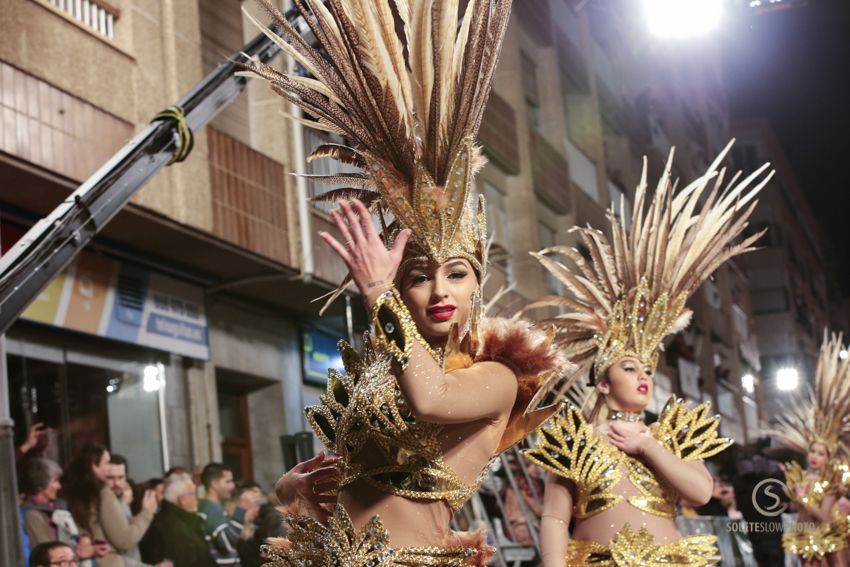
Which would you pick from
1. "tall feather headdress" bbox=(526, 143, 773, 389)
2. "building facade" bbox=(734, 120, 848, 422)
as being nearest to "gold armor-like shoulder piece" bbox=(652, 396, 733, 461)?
"tall feather headdress" bbox=(526, 143, 773, 389)

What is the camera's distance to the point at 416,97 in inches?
146

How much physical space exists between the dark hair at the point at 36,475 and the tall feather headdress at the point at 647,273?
3.19 meters

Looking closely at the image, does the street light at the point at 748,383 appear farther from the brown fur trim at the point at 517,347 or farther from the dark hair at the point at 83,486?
the brown fur trim at the point at 517,347

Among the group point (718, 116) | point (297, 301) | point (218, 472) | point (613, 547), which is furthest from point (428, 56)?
point (718, 116)

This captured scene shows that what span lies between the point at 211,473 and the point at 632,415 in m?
4.11

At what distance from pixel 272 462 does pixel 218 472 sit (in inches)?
196

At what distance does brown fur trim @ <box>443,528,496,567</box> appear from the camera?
3543mm

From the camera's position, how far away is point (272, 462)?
46.0 ft

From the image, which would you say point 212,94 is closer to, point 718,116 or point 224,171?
point 224,171

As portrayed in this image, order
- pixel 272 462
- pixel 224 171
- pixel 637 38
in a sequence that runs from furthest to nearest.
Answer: pixel 637 38
pixel 272 462
pixel 224 171

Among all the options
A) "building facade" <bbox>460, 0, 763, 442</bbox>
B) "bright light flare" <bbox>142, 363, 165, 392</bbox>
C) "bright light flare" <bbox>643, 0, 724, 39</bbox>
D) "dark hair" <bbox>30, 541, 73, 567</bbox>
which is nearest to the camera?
"dark hair" <bbox>30, 541, 73, 567</bbox>

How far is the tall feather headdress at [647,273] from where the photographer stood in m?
6.05

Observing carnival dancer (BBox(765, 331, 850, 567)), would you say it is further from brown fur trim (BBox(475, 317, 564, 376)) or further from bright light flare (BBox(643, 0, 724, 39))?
brown fur trim (BBox(475, 317, 564, 376))

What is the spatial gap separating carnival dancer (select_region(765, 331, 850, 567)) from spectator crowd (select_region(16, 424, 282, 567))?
437 cm
